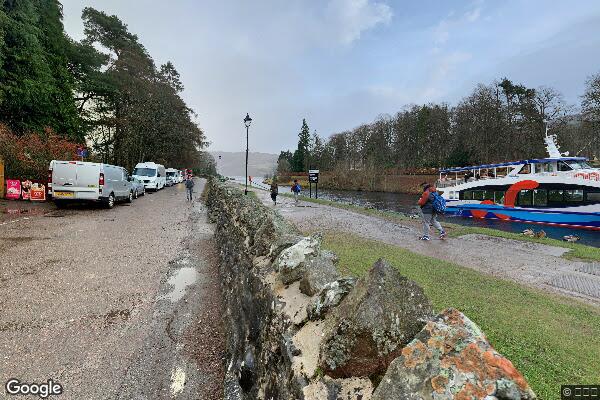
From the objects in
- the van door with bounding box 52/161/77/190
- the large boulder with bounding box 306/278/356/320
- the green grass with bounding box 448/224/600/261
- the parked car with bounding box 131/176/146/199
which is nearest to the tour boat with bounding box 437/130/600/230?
the green grass with bounding box 448/224/600/261

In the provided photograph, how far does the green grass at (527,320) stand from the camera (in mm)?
2855

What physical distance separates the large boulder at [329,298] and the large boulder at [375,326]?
1.37 feet

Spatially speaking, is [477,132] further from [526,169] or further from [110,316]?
[110,316]

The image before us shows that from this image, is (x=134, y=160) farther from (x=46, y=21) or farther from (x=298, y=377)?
(x=298, y=377)

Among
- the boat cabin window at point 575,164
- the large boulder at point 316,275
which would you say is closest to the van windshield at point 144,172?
the large boulder at point 316,275

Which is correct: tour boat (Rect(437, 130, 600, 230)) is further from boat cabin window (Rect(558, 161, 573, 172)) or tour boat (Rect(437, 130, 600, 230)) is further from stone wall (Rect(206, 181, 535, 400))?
stone wall (Rect(206, 181, 535, 400))

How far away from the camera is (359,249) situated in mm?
8156

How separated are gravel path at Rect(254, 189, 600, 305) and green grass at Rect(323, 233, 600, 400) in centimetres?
124

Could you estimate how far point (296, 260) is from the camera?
338 centimetres

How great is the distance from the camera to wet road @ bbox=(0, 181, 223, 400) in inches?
149

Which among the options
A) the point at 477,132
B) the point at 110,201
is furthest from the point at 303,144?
the point at 110,201

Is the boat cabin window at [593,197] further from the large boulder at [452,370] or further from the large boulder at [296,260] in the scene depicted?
the large boulder at [452,370]

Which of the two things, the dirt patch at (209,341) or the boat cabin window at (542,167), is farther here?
the boat cabin window at (542,167)

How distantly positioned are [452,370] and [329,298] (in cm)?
115
